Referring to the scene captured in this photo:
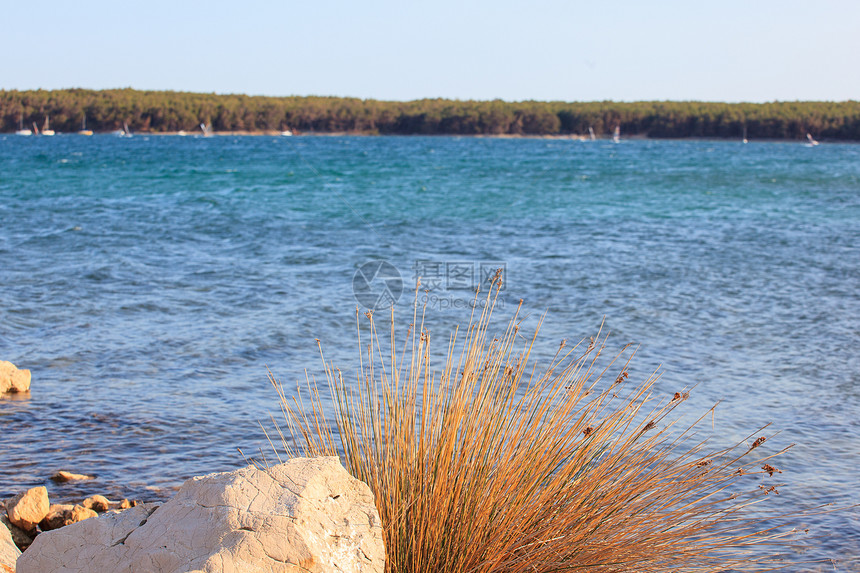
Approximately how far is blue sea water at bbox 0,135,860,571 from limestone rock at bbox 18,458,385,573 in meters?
1.71

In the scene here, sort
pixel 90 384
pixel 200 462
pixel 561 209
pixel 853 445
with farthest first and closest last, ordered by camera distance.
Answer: pixel 561 209
pixel 90 384
pixel 853 445
pixel 200 462

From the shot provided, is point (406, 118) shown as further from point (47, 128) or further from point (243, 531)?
point (243, 531)

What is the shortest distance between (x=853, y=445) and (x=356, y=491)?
4076 mm

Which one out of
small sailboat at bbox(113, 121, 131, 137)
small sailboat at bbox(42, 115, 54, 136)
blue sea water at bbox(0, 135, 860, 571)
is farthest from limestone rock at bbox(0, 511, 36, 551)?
small sailboat at bbox(42, 115, 54, 136)

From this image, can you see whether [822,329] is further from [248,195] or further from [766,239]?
[248,195]

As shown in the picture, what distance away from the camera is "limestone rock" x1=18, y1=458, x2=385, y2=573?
2.10 m

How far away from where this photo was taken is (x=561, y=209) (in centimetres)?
2117

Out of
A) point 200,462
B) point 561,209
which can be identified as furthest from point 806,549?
point 561,209

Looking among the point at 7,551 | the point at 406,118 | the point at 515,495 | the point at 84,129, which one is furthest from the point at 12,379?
the point at 84,129

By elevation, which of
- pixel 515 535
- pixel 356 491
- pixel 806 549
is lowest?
pixel 806 549

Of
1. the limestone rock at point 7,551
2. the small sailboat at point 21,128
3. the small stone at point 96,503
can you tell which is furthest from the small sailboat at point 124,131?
the limestone rock at point 7,551

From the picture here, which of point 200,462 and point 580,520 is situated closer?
point 580,520

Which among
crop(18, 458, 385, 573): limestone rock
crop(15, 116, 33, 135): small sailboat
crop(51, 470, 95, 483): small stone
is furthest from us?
crop(15, 116, 33, 135): small sailboat

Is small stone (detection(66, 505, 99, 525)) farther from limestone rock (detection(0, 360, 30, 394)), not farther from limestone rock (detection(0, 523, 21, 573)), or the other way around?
limestone rock (detection(0, 360, 30, 394))
